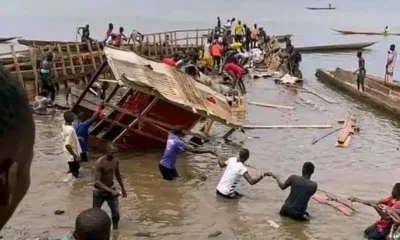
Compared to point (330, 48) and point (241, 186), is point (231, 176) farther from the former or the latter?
point (330, 48)

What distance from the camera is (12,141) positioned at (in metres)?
1.15

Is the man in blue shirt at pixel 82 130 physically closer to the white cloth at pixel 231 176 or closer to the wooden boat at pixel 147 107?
the wooden boat at pixel 147 107

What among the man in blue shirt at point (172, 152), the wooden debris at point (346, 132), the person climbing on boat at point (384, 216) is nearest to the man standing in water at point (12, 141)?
the person climbing on boat at point (384, 216)

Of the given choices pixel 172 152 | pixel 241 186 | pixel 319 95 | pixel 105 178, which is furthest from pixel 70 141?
pixel 319 95

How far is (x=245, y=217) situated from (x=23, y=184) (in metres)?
8.82

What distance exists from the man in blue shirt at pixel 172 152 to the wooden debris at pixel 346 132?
220 inches

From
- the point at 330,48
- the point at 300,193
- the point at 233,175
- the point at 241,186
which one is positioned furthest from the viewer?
the point at 330,48

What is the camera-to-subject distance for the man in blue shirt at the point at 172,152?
437 inches

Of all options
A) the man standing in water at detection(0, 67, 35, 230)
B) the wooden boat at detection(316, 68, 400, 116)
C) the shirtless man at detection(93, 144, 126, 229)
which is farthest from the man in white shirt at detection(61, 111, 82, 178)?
the wooden boat at detection(316, 68, 400, 116)

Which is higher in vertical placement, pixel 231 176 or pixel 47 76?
pixel 47 76

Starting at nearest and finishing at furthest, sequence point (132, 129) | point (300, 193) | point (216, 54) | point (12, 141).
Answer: point (12, 141) < point (300, 193) < point (132, 129) < point (216, 54)

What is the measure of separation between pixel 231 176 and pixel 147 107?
315 centimetres

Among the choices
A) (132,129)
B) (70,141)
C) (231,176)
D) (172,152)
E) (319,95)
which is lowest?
(319,95)

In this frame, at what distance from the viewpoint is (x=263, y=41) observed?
34625 millimetres
